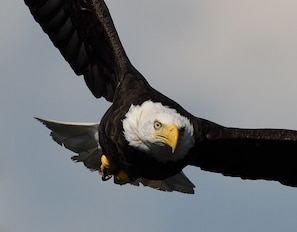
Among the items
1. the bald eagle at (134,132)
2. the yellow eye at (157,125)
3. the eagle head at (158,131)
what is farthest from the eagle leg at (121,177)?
the yellow eye at (157,125)

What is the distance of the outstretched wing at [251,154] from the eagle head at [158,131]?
0.52m

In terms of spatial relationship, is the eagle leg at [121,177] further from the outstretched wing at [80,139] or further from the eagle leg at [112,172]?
the outstretched wing at [80,139]

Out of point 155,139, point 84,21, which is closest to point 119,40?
point 84,21

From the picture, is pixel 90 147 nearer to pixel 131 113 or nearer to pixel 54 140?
pixel 54 140

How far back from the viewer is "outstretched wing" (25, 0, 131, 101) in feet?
52.7

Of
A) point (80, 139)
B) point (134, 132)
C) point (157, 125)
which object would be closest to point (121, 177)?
point (80, 139)

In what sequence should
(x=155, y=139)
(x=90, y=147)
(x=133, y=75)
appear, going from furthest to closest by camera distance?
(x=90, y=147) < (x=133, y=75) < (x=155, y=139)

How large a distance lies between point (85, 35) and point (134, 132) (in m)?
2.13

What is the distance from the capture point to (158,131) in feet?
47.3

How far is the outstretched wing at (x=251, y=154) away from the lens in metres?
15.5

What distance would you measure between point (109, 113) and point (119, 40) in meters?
1.06

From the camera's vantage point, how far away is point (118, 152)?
14.9m

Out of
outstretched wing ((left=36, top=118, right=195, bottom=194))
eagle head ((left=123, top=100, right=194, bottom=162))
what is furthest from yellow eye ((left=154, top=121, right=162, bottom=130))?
outstretched wing ((left=36, top=118, right=195, bottom=194))

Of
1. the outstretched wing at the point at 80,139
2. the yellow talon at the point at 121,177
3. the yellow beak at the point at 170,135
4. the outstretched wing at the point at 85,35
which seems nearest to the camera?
the yellow beak at the point at 170,135
